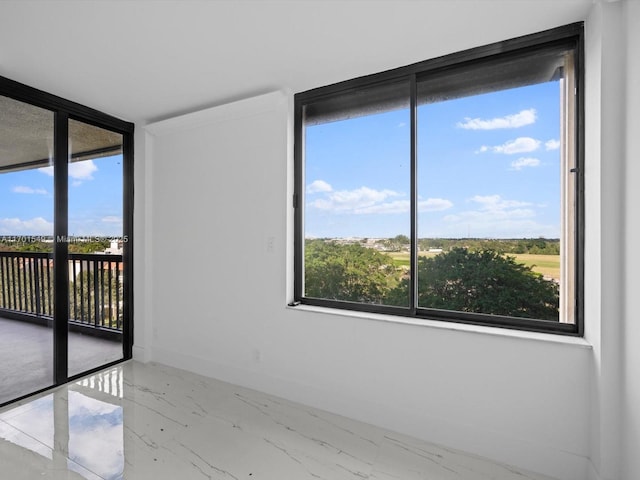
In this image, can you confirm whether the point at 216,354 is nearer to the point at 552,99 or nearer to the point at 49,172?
the point at 49,172

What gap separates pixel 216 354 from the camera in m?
2.92

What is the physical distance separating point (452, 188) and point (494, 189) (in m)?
0.25

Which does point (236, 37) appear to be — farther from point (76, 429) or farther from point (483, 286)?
point (76, 429)

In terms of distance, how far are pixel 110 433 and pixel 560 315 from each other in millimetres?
2841

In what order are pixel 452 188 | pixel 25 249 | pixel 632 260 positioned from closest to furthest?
pixel 632 260, pixel 452 188, pixel 25 249

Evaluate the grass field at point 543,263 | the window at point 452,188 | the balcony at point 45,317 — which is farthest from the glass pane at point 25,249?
the grass field at point 543,263

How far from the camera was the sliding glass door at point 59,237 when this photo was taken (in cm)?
253

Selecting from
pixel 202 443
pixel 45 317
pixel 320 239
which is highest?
pixel 320 239

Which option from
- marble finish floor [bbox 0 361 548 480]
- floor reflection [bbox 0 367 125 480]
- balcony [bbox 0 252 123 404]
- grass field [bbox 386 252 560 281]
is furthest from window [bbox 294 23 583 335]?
balcony [bbox 0 252 123 404]

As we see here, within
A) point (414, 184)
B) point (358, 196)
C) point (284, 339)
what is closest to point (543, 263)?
point (414, 184)

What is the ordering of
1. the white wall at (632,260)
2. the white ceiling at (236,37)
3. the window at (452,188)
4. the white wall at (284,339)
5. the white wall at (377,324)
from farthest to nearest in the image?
the window at (452,188) < the white wall at (284,339) < the white ceiling at (236,37) < the white wall at (377,324) < the white wall at (632,260)

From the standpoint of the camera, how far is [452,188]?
2.21 meters

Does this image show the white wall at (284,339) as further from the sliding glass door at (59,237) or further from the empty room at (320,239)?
the sliding glass door at (59,237)

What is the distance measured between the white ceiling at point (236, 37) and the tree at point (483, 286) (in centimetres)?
131
